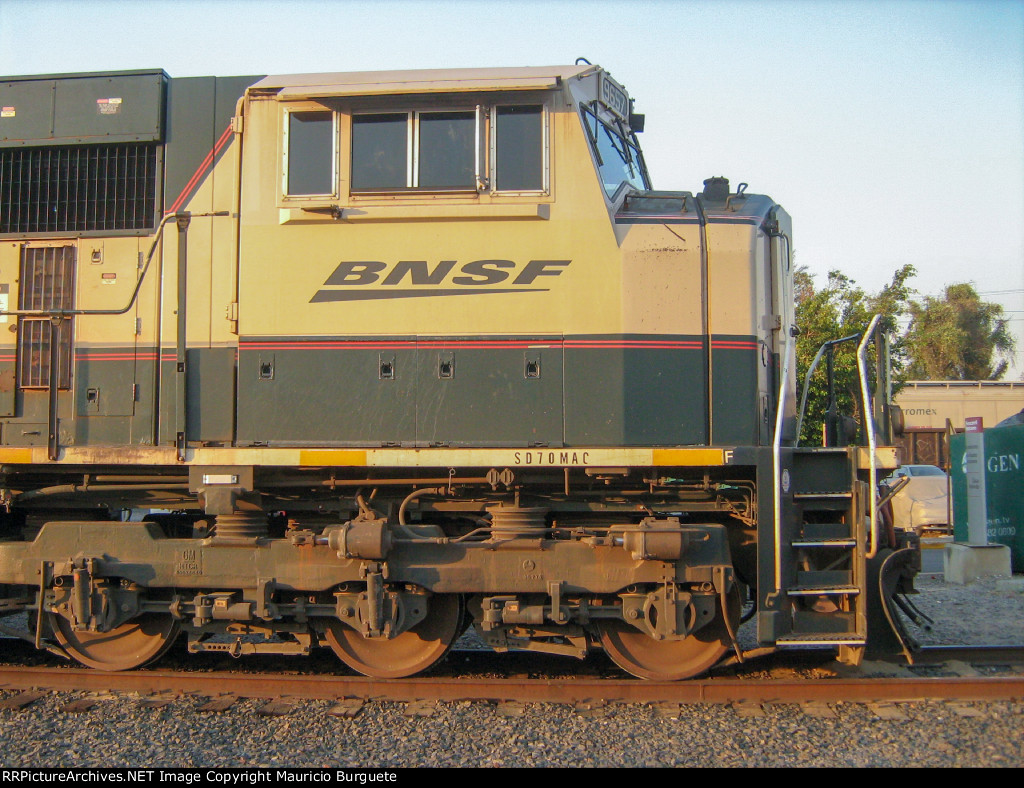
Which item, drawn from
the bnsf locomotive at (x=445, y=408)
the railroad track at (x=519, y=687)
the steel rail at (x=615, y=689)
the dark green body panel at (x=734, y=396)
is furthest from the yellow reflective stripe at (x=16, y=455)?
the dark green body panel at (x=734, y=396)

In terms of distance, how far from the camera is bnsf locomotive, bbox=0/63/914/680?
555cm

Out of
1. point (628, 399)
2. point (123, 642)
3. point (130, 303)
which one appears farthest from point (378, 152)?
point (123, 642)

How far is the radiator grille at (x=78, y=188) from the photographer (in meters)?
6.21

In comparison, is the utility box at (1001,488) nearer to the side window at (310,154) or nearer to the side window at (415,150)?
the side window at (415,150)

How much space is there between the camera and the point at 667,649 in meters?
5.96

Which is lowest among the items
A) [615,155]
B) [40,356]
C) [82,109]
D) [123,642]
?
[123,642]

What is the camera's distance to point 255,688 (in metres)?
5.82

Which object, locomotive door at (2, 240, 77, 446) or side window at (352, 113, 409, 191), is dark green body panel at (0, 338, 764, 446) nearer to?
side window at (352, 113, 409, 191)

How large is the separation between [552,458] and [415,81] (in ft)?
8.83

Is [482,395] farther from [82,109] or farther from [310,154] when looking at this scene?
[82,109]

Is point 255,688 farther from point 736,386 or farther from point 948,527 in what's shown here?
point 948,527

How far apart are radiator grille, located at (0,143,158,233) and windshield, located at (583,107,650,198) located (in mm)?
3308

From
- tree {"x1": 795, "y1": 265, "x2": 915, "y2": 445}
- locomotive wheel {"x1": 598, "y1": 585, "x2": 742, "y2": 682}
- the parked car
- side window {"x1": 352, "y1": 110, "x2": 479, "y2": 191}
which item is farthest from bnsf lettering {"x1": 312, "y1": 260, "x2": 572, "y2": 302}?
the parked car

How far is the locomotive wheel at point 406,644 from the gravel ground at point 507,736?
48cm
